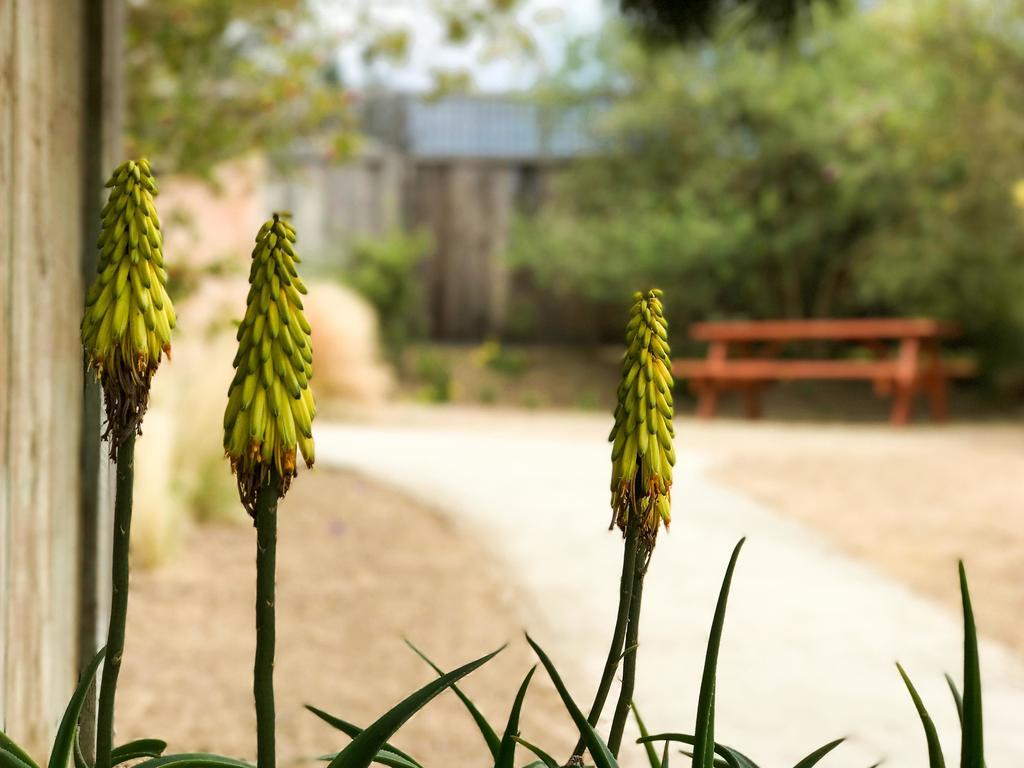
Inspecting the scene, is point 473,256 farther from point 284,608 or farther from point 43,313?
point 43,313

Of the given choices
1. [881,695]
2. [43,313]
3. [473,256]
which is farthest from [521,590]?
[473,256]

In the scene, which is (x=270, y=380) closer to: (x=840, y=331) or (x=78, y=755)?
(x=78, y=755)

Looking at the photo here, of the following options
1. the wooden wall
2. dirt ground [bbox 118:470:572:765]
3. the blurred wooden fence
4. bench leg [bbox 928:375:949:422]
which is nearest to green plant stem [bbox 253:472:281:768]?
the wooden wall

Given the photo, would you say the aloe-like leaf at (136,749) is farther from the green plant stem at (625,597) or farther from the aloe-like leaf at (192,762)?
the green plant stem at (625,597)

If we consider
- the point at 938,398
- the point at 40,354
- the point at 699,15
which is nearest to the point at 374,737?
the point at 40,354

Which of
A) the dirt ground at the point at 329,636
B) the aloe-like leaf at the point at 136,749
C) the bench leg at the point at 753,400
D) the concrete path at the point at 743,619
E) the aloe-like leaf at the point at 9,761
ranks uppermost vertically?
the aloe-like leaf at the point at 9,761

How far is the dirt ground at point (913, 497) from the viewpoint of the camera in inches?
161

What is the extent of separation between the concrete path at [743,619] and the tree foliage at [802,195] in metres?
4.86

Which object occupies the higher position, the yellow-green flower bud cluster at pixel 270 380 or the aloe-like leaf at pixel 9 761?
the yellow-green flower bud cluster at pixel 270 380

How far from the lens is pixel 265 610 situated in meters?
0.84

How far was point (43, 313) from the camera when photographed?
172 cm

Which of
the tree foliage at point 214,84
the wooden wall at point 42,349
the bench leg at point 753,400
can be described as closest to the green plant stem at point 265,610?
the wooden wall at point 42,349

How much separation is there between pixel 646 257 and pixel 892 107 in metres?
2.80

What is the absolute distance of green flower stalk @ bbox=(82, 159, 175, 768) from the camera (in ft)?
2.85
